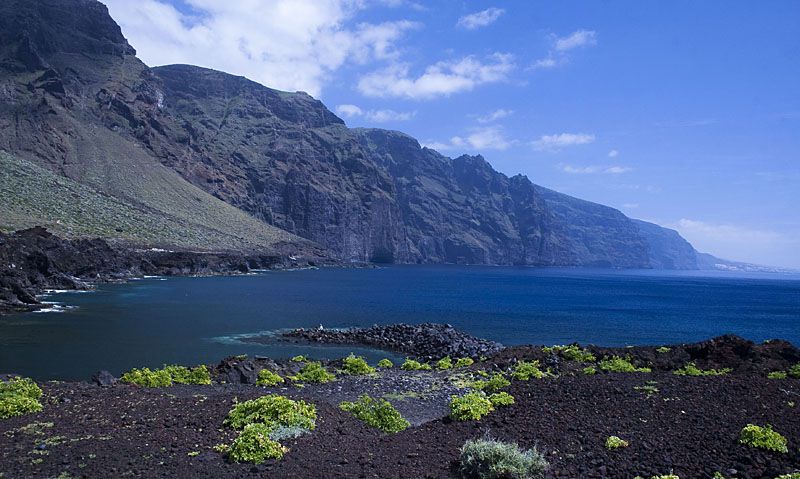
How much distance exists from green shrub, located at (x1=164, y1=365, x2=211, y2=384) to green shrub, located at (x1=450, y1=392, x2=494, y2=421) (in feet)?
39.4

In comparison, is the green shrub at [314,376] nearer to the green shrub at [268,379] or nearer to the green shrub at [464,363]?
the green shrub at [268,379]

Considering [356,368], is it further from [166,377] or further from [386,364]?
[166,377]

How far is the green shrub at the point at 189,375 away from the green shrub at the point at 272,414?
9.27 metres

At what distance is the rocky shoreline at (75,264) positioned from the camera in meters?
59.8

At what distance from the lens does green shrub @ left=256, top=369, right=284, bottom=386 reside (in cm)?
2281

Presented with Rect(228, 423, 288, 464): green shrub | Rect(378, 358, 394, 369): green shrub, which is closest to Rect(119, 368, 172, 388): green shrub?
Rect(228, 423, 288, 464): green shrub

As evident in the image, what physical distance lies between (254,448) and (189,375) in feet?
42.3

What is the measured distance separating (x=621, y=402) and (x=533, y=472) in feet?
23.7

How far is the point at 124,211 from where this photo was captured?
128 metres

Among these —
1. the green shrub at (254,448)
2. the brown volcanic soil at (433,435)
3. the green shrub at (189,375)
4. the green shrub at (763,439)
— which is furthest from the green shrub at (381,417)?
the green shrub at (189,375)

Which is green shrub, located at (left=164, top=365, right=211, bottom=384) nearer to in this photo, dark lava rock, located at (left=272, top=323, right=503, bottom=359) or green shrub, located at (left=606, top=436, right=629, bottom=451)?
green shrub, located at (left=606, top=436, right=629, bottom=451)

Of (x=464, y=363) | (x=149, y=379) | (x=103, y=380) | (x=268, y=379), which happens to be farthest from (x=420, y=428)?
(x=464, y=363)

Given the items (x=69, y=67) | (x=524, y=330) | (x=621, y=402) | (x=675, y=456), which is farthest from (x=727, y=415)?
(x=69, y=67)

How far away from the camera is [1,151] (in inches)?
4843
